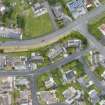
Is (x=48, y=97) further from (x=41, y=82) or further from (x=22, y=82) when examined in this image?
(x=22, y=82)

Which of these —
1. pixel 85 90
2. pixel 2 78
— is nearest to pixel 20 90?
pixel 2 78

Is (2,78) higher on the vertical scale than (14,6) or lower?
lower

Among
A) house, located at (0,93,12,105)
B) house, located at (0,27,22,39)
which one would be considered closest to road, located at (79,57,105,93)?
house, located at (0,27,22,39)

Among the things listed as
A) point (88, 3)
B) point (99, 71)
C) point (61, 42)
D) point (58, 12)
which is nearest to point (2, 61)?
point (61, 42)

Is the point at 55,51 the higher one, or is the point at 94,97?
the point at 55,51

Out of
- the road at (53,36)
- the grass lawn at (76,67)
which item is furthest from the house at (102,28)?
the grass lawn at (76,67)

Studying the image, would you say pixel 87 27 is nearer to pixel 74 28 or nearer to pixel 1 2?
pixel 74 28
